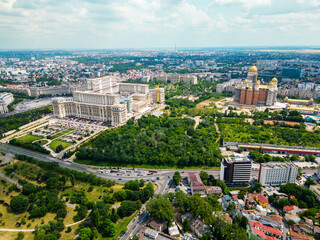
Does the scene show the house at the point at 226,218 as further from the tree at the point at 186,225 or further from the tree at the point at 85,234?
the tree at the point at 85,234

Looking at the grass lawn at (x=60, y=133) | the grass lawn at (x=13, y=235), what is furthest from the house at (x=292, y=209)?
the grass lawn at (x=60, y=133)

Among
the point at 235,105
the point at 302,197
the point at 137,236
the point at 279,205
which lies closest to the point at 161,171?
the point at 137,236

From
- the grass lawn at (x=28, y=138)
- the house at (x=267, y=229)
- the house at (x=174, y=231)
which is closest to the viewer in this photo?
the house at (x=267, y=229)

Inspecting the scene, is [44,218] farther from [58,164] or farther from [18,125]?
[18,125]

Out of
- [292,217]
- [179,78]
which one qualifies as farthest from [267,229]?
[179,78]

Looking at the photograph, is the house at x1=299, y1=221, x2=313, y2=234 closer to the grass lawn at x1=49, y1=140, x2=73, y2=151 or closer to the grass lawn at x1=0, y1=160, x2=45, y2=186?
the grass lawn at x1=0, y1=160, x2=45, y2=186
